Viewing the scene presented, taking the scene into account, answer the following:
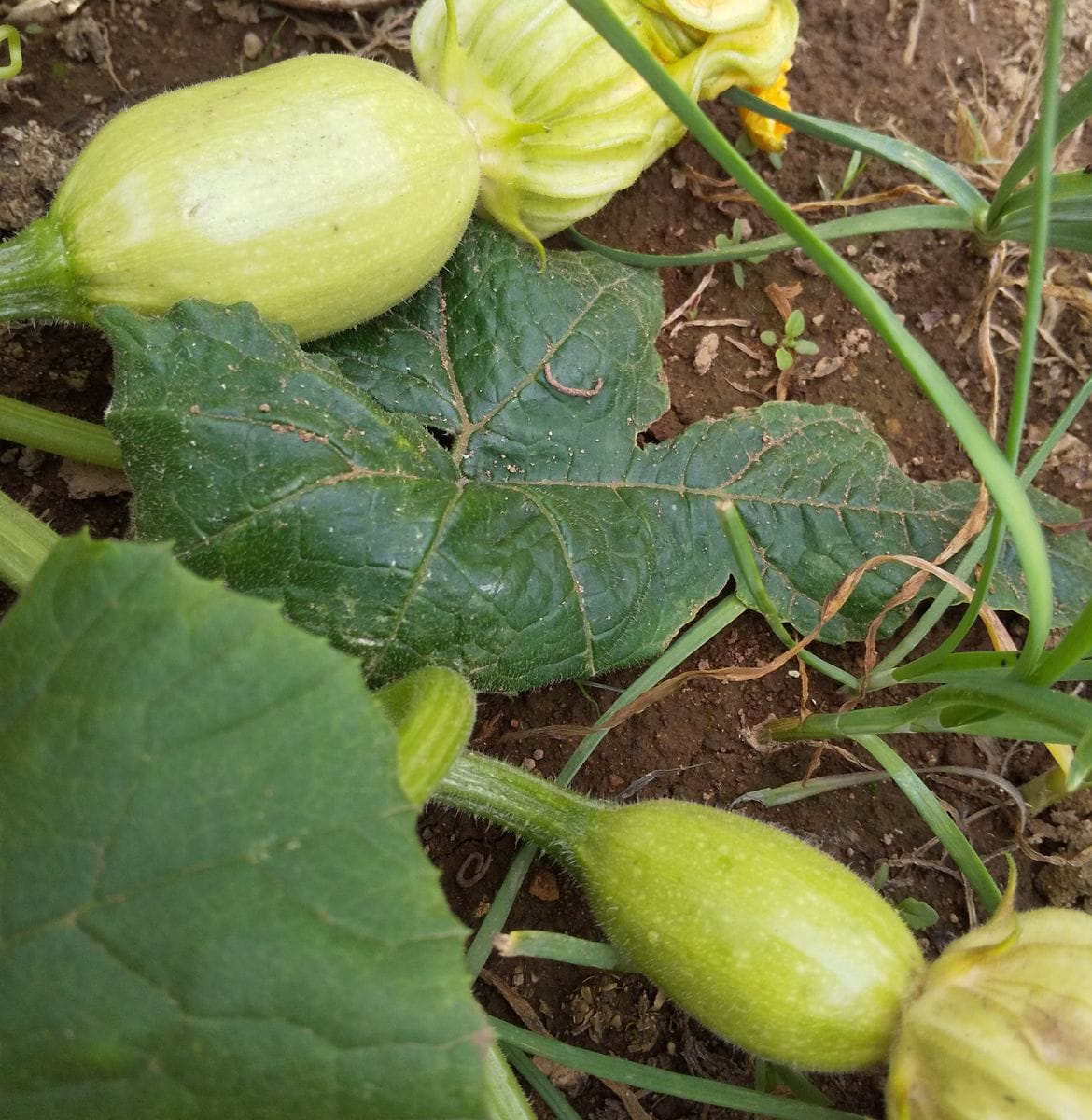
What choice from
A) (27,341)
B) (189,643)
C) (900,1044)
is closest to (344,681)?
(189,643)

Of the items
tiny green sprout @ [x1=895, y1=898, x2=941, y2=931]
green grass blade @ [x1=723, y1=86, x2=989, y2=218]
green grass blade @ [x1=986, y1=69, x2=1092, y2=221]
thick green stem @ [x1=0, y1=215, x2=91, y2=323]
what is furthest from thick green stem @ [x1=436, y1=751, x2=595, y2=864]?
green grass blade @ [x1=723, y1=86, x2=989, y2=218]

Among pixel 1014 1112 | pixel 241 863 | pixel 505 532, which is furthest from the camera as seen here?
pixel 505 532

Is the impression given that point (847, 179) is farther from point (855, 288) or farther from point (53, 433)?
point (53, 433)

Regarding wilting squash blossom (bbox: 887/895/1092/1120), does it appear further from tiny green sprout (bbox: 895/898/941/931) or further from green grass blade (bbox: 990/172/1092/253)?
green grass blade (bbox: 990/172/1092/253)

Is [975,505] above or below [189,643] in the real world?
below

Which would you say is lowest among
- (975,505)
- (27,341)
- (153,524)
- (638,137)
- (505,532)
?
(975,505)

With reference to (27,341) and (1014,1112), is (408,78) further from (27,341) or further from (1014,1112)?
(1014,1112)

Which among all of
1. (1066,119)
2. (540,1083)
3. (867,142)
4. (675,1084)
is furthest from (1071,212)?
(540,1083)
